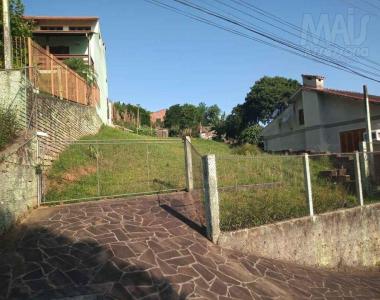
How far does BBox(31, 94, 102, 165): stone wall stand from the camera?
10883 millimetres

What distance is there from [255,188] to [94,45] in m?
18.6

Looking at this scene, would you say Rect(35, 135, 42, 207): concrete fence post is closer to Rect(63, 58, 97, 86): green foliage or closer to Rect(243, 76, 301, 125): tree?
Rect(63, 58, 97, 86): green foliage

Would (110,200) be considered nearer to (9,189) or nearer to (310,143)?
(9,189)

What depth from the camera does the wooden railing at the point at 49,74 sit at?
39.9 feet

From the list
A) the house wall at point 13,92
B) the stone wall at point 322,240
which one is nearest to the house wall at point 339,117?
the stone wall at point 322,240

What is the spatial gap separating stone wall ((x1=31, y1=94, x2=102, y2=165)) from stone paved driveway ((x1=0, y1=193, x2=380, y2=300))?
8.17 ft

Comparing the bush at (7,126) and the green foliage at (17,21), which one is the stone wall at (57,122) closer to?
the bush at (7,126)

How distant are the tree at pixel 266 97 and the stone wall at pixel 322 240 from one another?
112ft

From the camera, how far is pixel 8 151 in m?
8.02

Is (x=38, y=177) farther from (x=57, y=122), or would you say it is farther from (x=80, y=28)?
(x=80, y=28)

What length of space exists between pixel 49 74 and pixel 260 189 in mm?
8338

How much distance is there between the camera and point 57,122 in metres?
13.1

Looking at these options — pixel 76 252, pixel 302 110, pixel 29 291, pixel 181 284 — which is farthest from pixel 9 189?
pixel 302 110

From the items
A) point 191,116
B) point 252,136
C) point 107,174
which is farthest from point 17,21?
point 191,116
